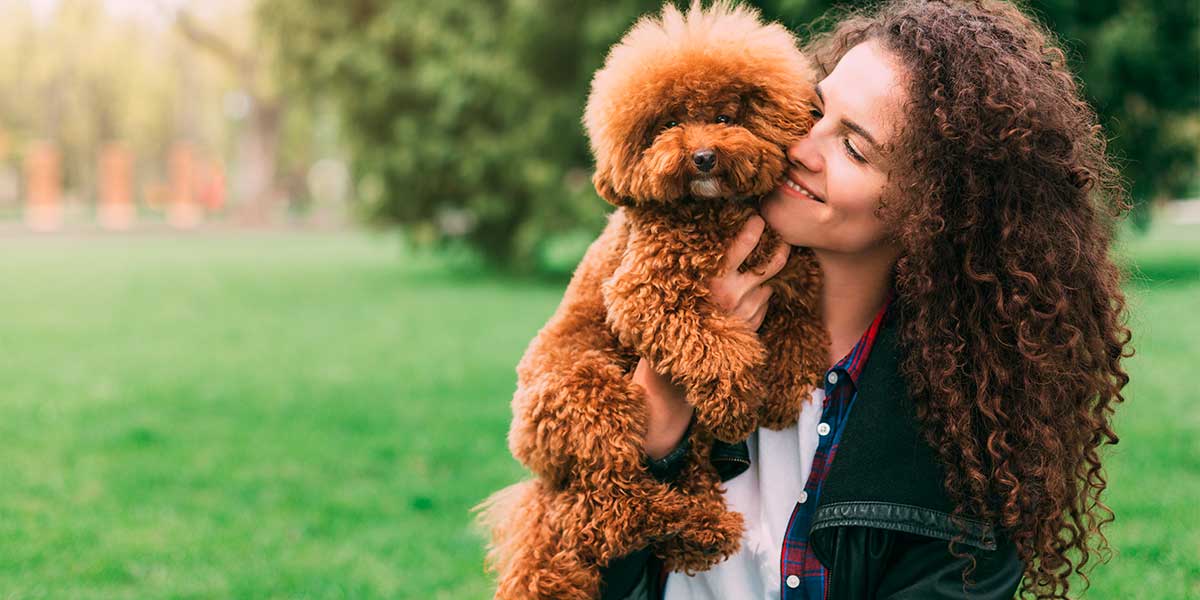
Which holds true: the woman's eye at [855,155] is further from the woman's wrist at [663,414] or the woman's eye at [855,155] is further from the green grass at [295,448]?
the green grass at [295,448]

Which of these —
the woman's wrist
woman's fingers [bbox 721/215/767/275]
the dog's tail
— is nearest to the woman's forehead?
woman's fingers [bbox 721/215/767/275]

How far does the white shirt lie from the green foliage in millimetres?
10596

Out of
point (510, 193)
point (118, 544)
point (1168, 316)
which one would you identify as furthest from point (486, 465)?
point (510, 193)

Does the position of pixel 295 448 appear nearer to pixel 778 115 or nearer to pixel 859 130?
pixel 778 115

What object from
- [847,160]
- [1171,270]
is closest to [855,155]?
[847,160]

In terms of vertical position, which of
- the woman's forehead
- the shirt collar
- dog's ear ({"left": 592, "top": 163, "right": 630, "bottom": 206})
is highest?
the woman's forehead

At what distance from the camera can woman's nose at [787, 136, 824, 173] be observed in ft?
7.77

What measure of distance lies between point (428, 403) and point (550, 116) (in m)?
7.31

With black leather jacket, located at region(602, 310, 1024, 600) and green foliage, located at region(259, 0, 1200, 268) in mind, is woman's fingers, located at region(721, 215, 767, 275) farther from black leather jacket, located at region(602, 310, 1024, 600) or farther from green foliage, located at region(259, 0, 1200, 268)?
green foliage, located at region(259, 0, 1200, 268)

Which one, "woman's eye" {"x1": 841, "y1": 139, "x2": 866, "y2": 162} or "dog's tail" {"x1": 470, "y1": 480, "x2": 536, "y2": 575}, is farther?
"dog's tail" {"x1": 470, "y1": 480, "x2": 536, "y2": 575}

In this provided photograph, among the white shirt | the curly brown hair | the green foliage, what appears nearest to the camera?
the curly brown hair

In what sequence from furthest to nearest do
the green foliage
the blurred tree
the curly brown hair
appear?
the green foliage, the blurred tree, the curly brown hair

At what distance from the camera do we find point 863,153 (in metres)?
2.35

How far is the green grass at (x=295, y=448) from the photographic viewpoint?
524 cm
